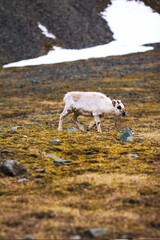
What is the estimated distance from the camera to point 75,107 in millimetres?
17594

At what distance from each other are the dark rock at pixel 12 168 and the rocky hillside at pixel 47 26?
204ft

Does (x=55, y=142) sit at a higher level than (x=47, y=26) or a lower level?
lower

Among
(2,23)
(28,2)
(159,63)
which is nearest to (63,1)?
(28,2)

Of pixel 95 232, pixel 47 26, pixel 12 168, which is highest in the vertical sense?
pixel 47 26

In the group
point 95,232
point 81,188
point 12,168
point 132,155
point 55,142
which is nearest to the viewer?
point 95,232

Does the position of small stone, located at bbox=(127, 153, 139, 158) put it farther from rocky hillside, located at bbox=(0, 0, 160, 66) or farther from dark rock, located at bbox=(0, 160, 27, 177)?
rocky hillside, located at bbox=(0, 0, 160, 66)

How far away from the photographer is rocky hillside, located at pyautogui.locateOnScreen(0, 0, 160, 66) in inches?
2916

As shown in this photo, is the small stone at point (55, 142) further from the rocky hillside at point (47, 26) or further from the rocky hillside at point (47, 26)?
the rocky hillside at point (47, 26)

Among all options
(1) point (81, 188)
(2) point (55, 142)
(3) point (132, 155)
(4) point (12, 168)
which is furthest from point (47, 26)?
(1) point (81, 188)

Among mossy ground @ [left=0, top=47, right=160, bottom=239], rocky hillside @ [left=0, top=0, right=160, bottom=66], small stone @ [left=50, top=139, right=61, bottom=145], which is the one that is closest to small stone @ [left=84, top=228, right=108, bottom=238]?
mossy ground @ [left=0, top=47, right=160, bottom=239]

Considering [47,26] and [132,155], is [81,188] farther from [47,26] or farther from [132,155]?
[47,26]

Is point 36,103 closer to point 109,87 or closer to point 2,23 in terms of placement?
point 109,87

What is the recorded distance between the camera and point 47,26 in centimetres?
8188

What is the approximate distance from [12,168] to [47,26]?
7543 cm
